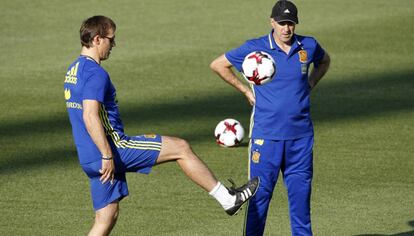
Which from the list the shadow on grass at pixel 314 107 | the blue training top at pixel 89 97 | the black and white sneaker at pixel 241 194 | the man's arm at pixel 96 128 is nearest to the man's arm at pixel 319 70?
the black and white sneaker at pixel 241 194

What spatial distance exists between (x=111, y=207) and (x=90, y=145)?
595mm

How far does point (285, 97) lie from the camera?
32.2 ft

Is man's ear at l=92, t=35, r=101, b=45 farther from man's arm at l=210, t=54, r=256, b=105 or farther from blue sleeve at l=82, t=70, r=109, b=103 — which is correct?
man's arm at l=210, t=54, r=256, b=105

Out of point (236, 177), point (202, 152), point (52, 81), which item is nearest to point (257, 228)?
point (236, 177)

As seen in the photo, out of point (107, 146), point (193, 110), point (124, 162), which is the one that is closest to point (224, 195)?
point (124, 162)

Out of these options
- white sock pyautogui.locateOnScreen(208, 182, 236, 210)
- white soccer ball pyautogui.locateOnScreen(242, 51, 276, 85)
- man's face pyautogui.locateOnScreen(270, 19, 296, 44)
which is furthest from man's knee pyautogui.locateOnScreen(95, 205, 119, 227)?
man's face pyautogui.locateOnScreen(270, 19, 296, 44)

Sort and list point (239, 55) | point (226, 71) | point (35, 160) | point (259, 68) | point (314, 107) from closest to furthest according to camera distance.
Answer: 1. point (259, 68)
2. point (239, 55)
3. point (226, 71)
4. point (35, 160)
5. point (314, 107)

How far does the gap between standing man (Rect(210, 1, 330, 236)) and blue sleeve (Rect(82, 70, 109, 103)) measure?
1631mm

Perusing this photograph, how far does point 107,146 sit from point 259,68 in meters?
1.59

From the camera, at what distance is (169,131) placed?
16.1 m

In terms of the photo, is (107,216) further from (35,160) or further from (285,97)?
(35,160)

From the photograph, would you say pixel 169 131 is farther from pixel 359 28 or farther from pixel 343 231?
pixel 359 28

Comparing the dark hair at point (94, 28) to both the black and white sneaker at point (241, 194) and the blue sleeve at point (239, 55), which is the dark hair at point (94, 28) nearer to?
the blue sleeve at point (239, 55)

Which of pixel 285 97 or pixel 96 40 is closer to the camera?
pixel 96 40
